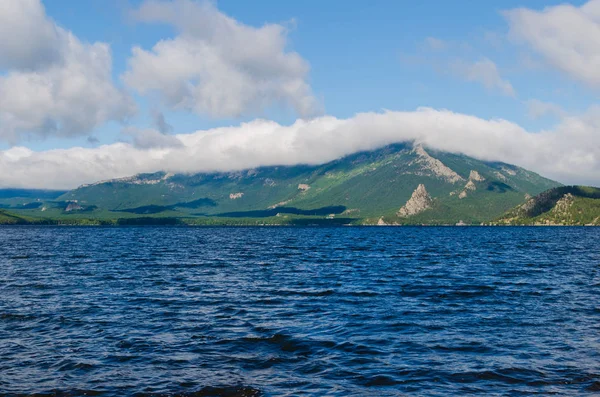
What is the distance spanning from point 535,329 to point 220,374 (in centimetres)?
2543

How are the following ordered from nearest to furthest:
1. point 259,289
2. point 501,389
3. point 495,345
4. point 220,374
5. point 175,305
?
1. point 501,389
2. point 220,374
3. point 495,345
4. point 175,305
5. point 259,289

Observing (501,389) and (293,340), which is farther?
(293,340)

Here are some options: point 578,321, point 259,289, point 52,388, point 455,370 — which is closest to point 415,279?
point 259,289

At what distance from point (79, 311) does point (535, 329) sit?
39643 mm

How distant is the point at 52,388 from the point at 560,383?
26.8m

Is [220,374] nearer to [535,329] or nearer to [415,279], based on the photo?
[535,329]

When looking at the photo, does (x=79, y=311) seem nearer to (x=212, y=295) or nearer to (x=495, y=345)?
(x=212, y=295)

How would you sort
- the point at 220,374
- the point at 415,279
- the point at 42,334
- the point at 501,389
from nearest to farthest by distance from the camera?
the point at 501,389 < the point at 220,374 < the point at 42,334 < the point at 415,279

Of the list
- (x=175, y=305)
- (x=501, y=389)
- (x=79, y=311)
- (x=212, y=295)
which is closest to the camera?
(x=501, y=389)

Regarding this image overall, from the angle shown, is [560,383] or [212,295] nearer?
[560,383]

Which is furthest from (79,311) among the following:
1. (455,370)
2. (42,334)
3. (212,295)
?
(455,370)

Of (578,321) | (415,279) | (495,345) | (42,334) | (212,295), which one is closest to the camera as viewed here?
(495,345)

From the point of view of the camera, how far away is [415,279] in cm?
6956

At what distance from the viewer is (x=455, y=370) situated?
28438mm
